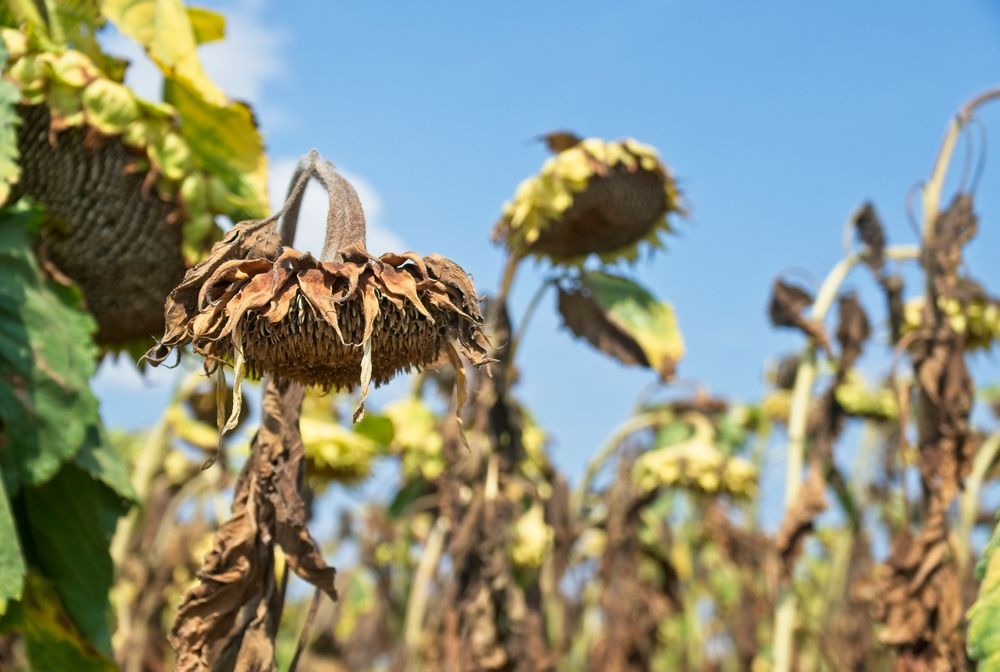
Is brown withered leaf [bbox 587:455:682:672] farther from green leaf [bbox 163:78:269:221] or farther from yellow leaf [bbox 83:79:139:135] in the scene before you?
yellow leaf [bbox 83:79:139:135]

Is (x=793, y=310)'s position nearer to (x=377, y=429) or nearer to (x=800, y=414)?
(x=800, y=414)

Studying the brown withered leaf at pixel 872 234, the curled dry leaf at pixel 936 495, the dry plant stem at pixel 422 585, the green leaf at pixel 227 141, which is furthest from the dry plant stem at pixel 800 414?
the green leaf at pixel 227 141

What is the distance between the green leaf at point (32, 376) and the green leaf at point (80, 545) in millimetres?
144

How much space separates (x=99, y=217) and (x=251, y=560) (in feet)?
3.19

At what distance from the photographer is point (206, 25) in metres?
2.85

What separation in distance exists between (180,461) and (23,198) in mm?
3291

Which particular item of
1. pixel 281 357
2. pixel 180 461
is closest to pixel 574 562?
pixel 180 461

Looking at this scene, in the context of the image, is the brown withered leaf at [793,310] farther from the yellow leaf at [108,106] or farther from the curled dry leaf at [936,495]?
the yellow leaf at [108,106]

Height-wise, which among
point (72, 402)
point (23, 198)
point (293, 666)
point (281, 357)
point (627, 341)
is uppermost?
point (627, 341)

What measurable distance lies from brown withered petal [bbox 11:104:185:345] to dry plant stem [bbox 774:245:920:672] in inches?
79.4

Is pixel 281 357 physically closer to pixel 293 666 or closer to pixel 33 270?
pixel 293 666

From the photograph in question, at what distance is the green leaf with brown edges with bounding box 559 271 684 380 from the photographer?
329cm

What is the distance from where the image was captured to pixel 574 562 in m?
5.23

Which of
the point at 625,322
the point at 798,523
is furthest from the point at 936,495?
the point at 625,322
